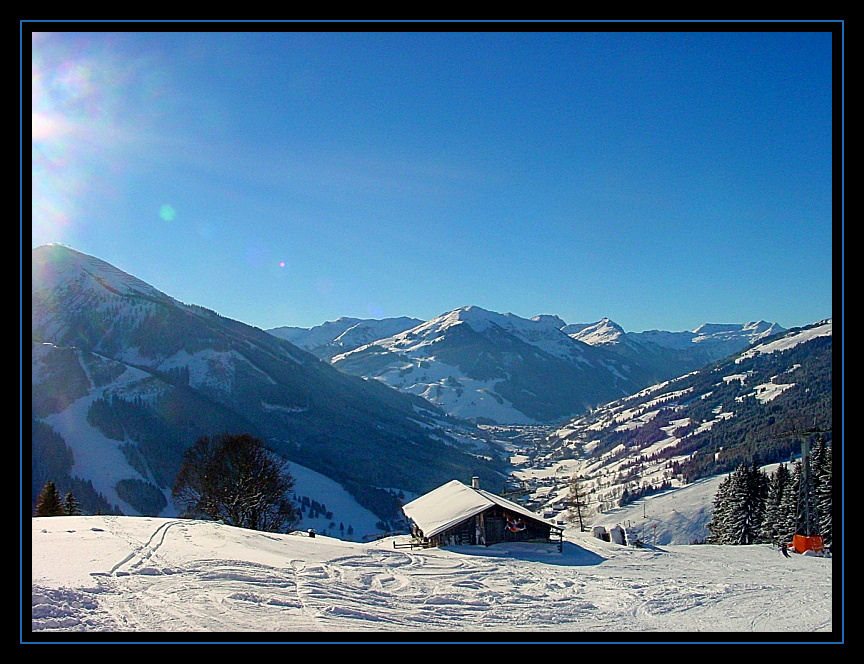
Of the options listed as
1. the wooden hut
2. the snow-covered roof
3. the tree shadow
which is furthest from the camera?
the snow-covered roof

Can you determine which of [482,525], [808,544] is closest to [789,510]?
[808,544]

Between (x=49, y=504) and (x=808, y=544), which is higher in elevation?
(x=49, y=504)

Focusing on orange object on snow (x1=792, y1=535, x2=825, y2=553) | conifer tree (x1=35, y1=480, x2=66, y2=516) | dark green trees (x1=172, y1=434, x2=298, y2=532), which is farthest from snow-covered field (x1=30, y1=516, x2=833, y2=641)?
conifer tree (x1=35, y1=480, x2=66, y2=516)

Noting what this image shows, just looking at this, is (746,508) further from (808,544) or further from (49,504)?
(49,504)

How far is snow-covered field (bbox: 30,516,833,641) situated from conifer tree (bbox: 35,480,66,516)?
1255 centimetres

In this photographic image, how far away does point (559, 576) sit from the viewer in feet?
48.9

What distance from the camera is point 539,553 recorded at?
2112 centimetres

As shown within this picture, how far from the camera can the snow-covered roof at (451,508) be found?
2269 cm

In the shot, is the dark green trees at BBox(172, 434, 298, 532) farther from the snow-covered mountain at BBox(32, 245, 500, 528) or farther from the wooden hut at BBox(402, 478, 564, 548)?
the snow-covered mountain at BBox(32, 245, 500, 528)

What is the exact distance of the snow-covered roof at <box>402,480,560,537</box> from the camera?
22.7 metres

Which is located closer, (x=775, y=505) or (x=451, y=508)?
(x=451, y=508)

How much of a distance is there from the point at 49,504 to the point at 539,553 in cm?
2396

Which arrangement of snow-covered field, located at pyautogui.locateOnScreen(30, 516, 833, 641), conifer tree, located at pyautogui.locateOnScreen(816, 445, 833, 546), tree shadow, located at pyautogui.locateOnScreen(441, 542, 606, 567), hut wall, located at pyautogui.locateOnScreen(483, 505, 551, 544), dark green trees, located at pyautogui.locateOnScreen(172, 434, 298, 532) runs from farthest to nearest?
1. conifer tree, located at pyautogui.locateOnScreen(816, 445, 833, 546)
2. dark green trees, located at pyautogui.locateOnScreen(172, 434, 298, 532)
3. hut wall, located at pyautogui.locateOnScreen(483, 505, 551, 544)
4. tree shadow, located at pyautogui.locateOnScreen(441, 542, 606, 567)
5. snow-covered field, located at pyautogui.locateOnScreen(30, 516, 833, 641)

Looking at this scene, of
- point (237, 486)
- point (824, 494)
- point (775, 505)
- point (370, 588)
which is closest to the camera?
point (370, 588)
